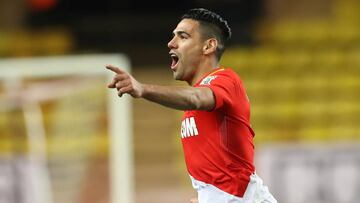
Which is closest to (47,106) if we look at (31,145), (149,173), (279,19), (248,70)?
(31,145)

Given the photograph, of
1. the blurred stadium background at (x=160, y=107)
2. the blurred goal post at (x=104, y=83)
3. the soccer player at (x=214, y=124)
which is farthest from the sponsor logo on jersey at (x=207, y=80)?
the blurred stadium background at (x=160, y=107)

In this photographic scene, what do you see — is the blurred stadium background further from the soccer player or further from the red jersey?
the red jersey

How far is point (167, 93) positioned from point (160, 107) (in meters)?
9.81

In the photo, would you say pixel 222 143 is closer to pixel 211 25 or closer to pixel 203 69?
pixel 203 69

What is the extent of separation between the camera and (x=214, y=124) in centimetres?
411

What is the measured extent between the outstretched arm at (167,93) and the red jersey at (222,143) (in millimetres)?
238

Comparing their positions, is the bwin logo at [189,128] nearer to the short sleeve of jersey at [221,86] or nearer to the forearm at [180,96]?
the short sleeve of jersey at [221,86]

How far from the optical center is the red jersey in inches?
161

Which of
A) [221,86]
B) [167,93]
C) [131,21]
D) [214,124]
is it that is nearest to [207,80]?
[221,86]

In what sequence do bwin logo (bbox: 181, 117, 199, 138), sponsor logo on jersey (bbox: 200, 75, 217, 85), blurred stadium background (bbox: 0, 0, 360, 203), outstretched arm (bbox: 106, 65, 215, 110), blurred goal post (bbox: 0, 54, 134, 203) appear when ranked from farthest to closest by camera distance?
1. blurred stadium background (bbox: 0, 0, 360, 203)
2. blurred goal post (bbox: 0, 54, 134, 203)
3. bwin logo (bbox: 181, 117, 199, 138)
4. sponsor logo on jersey (bbox: 200, 75, 217, 85)
5. outstretched arm (bbox: 106, 65, 215, 110)

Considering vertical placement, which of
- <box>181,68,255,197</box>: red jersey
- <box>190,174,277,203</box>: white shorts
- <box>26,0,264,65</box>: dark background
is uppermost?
<box>26,0,264,65</box>: dark background

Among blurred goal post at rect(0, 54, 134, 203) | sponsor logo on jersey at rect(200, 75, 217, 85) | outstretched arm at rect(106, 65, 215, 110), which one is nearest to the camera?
outstretched arm at rect(106, 65, 215, 110)

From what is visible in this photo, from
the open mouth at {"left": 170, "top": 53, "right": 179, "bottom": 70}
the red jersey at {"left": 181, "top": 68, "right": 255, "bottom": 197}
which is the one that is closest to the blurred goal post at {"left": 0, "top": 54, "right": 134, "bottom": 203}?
the open mouth at {"left": 170, "top": 53, "right": 179, "bottom": 70}

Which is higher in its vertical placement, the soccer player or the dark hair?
the dark hair
